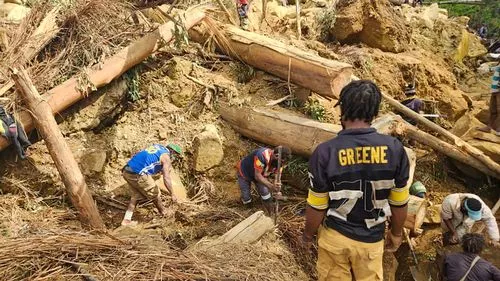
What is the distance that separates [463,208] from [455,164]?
258 cm

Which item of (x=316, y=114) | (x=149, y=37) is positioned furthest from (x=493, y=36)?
(x=149, y=37)

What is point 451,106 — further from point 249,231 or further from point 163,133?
point 249,231

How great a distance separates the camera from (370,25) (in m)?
9.09

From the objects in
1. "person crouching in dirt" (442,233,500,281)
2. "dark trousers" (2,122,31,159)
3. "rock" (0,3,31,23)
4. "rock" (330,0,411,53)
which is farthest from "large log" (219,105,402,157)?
"rock" (0,3,31,23)

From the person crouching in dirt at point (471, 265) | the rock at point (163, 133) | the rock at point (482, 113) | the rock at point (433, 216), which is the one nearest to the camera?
the person crouching in dirt at point (471, 265)

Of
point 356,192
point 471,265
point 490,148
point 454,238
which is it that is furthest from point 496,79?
point 356,192

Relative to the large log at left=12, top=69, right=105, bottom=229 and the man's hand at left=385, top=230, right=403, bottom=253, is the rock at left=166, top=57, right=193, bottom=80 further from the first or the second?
the man's hand at left=385, top=230, right=403, bottom=253

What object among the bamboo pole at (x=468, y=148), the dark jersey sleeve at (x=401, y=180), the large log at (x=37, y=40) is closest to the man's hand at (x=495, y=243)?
the bamboo pole at (x=468, y=148)

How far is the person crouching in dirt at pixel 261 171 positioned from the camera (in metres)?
5.48

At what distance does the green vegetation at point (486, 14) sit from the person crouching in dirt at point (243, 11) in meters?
13.6

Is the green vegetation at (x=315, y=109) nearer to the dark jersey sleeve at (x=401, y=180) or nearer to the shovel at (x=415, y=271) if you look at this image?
the shovel at (x=415, y=271)

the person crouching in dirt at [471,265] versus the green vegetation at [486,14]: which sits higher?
the person crouching in dirt at [471,265]

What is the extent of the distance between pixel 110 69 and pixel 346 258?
4.54m

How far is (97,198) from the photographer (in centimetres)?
598
